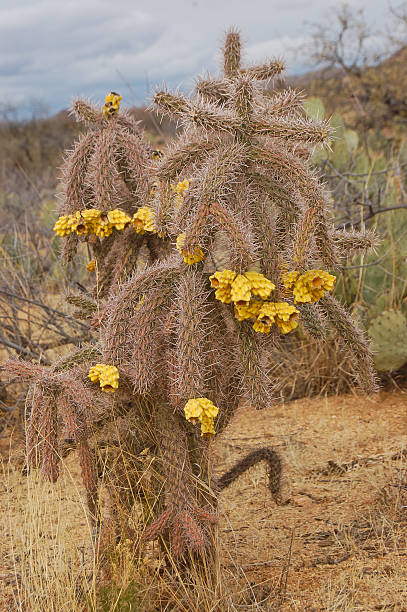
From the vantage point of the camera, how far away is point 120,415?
238 centimetres

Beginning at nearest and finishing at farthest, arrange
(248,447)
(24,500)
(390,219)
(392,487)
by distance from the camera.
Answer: (392,487), (24,500), (248,447), (390,219)

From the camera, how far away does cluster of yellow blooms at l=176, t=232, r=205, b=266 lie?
1.87m

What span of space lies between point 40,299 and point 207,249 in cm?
319

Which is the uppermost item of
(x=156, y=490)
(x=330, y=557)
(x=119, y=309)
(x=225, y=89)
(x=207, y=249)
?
(x=225, y=89)

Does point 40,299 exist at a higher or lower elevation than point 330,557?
higher

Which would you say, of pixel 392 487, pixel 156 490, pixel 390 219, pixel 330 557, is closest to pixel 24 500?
pixel 156 490

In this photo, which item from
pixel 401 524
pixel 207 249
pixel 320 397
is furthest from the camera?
pixel 320 397

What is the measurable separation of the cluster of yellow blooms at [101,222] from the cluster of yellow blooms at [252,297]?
2.21ft

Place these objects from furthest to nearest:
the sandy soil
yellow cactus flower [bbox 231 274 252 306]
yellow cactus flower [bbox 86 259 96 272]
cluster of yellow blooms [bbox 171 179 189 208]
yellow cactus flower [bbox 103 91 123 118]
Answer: yellow cactus flower [bbox 86 259 96 272]
yellow cactus flower [bbox 103 91 123 118]
the sandy soil
cluster of yellow blooms [bbox 171 179 189 208]
yellow cactus flower [bbox 231 274 252 306]

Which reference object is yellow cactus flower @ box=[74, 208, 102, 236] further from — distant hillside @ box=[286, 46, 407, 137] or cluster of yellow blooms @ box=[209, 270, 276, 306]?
distant hillside @ box=[286, 46, 407, 137]

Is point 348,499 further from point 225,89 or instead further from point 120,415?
point 225,89

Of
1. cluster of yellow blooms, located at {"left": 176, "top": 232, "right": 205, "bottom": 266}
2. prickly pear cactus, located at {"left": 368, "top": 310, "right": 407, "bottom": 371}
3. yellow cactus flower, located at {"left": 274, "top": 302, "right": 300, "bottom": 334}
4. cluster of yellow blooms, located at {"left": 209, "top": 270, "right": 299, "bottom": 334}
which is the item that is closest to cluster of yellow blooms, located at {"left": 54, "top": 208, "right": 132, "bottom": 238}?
cluster of yellow blooms, located at {"left": 176, "top": 232, "right": 205, "bottom": 266}

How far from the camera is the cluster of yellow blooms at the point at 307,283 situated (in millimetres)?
1909

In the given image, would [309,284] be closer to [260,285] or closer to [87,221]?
[260,285]
